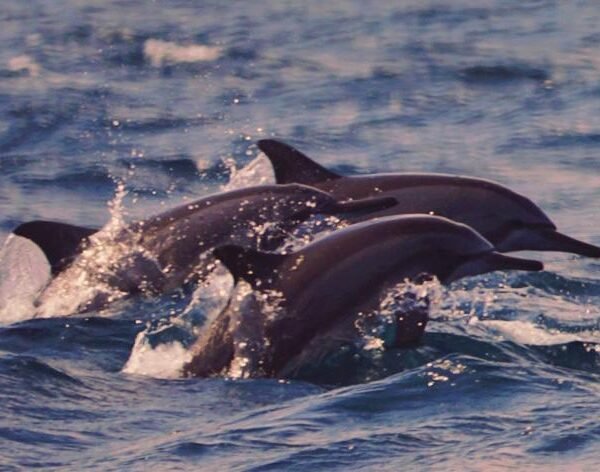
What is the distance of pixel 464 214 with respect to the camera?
1199 centimetres

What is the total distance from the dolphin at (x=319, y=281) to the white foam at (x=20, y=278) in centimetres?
212

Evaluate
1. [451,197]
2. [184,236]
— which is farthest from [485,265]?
[184,236]

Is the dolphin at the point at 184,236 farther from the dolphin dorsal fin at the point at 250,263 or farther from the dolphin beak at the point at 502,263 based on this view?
the dolphin dorsal fin at the point at 250,263

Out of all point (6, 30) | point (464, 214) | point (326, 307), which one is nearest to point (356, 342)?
point (326, 307)

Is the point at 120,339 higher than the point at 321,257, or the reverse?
the point at 321,257

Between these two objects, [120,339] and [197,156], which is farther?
[197,156]

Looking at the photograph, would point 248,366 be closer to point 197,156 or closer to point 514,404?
point 514,404

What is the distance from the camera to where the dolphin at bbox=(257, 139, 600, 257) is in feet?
39.1

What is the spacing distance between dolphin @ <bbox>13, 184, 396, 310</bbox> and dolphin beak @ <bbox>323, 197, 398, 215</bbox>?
25 millimetres

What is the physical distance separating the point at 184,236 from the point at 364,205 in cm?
121

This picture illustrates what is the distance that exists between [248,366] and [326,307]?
539 millimetres

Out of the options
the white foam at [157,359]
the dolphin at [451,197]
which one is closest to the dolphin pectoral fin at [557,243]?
the dolphin at [451,197]

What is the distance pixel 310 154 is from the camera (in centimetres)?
1934

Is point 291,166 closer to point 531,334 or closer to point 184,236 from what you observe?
point 184,236
